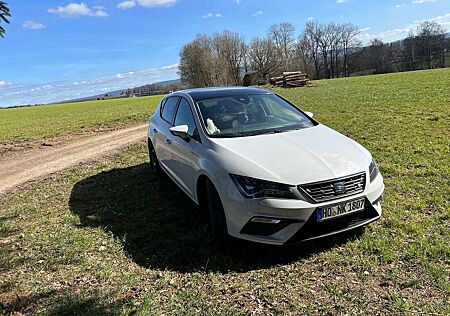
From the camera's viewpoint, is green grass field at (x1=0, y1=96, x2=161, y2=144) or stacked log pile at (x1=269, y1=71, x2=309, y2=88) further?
stacked log pile at (x1=269, y1=71, x2=309, y2=88)

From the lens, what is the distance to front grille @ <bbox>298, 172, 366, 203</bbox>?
11.1 feet

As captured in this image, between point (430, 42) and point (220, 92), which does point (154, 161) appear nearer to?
point (220, 92)

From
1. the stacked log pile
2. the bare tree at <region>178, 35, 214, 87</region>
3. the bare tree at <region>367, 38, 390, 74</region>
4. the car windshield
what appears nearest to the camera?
the car windshield

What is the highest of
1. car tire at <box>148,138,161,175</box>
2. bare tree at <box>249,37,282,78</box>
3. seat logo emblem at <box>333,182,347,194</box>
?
bare tree at <box>249,37,282,78</box>

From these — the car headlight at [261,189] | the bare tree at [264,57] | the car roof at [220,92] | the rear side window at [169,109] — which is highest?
the bare tree at [264,57]

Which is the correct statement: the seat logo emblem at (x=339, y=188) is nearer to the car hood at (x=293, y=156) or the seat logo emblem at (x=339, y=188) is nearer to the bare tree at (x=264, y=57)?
the car hood at (x=293, y=156)

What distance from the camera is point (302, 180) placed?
11.2 feet

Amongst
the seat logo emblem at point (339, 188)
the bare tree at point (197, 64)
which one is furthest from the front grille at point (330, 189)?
the bare tree at point (197, 64)

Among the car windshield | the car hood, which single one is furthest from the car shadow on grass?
the car windshield

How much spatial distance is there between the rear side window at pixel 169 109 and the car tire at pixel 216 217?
2.26 metres

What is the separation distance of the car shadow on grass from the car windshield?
1201mm

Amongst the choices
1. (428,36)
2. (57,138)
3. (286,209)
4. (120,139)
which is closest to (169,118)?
(286,209)

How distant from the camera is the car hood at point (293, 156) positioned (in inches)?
138

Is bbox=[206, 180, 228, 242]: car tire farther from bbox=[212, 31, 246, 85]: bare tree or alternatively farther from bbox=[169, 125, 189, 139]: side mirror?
bbox=[212, 31, 246, 85]: bare tree
